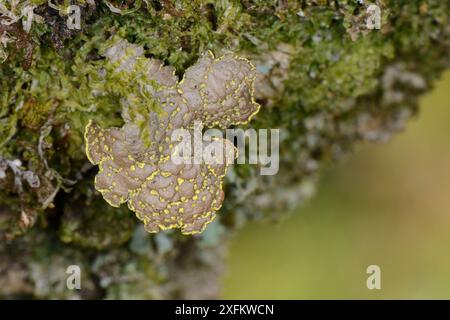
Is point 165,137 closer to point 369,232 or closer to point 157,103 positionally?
point 157,103

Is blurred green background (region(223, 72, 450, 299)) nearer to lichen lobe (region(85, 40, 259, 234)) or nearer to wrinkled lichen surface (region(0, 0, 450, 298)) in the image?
wrinkled lichen surface (region(0, 0, 450, 298))

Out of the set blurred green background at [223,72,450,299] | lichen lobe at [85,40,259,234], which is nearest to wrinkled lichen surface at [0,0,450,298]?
lichen lobe at [85,40,259,234]

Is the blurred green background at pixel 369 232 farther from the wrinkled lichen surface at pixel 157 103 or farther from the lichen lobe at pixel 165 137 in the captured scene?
the lichen lobe at pixel 165 137

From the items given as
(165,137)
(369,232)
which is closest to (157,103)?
(165,137)

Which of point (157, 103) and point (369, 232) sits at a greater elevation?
point (157, 103)

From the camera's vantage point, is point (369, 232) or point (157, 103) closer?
point (157, 103)
